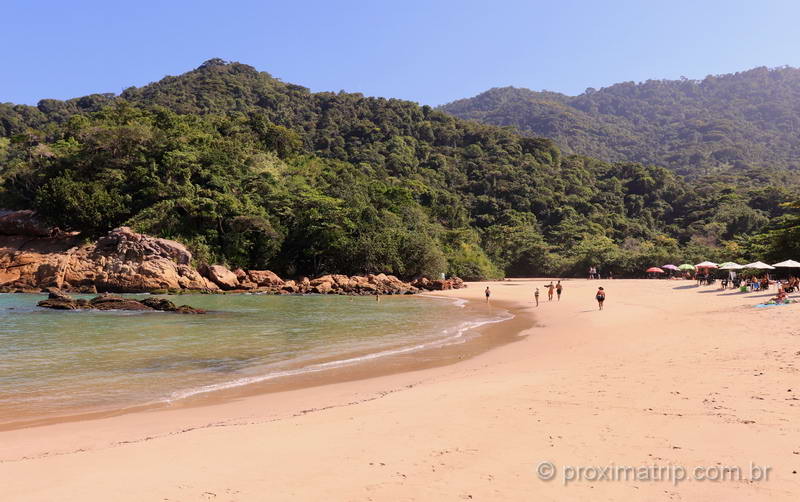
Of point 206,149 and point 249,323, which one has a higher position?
point 206,149

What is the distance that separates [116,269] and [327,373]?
35.0 metres

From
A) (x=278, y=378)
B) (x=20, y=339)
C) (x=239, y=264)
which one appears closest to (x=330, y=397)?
(x=278, y=378)

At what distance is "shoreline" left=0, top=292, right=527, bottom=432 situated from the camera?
8.06 metres

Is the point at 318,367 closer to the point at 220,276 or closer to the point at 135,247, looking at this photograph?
the point at 220,276

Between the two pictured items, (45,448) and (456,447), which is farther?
(45,448)

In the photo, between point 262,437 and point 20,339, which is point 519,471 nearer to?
point 262,437

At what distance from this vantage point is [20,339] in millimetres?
15766

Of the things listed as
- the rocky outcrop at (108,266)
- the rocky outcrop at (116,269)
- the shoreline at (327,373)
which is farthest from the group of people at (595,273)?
the shoreline at (327,373)

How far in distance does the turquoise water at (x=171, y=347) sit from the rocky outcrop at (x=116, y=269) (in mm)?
12783

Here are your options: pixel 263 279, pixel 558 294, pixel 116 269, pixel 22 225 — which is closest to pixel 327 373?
pixel 558 294

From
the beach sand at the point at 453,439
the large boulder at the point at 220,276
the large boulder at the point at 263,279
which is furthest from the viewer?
the large boulder at the point at 263,279

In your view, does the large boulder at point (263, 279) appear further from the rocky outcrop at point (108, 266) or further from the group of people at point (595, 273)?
the group of people at point (595, 273)

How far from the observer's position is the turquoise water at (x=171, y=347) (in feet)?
31.0

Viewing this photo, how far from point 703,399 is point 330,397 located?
5.81 meters
